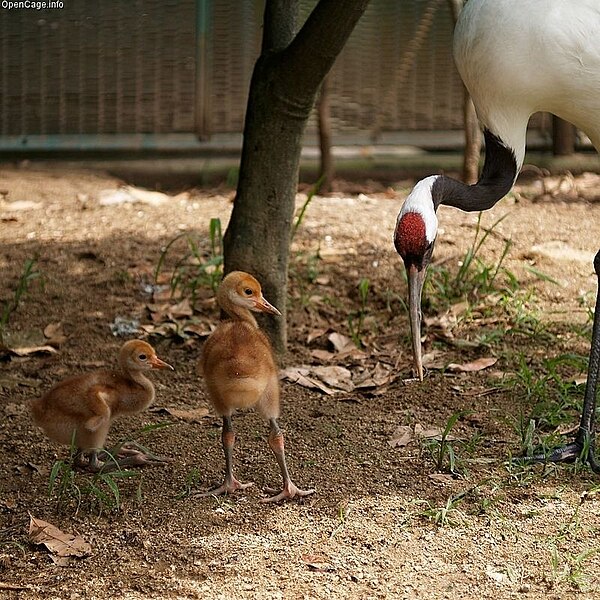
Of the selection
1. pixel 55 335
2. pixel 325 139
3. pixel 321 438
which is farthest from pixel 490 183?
pixel 325 139

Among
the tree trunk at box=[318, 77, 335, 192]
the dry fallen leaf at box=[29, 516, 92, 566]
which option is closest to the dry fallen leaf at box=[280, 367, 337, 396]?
the dry fallen leaf at box=[29, 516, 92, 566]

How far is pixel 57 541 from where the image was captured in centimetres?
399

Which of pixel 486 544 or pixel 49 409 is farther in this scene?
pixel 49 409

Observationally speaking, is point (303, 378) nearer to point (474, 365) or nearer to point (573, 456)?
point (474, 365)

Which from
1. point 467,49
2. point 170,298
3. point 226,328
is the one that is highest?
point 467,49

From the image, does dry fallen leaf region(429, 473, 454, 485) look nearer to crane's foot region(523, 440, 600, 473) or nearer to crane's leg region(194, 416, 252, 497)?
crane's foot region(523, 440, 600, 473)

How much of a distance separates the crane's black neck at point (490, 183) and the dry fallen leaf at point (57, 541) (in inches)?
87.2

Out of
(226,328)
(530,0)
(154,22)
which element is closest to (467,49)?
(530,0)

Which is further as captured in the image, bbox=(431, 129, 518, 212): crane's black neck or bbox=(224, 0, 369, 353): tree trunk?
bbox=(224, 0, 369, 353): tree trunk

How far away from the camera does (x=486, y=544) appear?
408cm

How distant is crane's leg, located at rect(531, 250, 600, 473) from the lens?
4734mm

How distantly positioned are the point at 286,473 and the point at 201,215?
142 inches

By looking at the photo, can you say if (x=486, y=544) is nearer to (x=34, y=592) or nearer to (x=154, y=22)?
(x=34, y=592)

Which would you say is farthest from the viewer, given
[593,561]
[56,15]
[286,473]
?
[56,15]
